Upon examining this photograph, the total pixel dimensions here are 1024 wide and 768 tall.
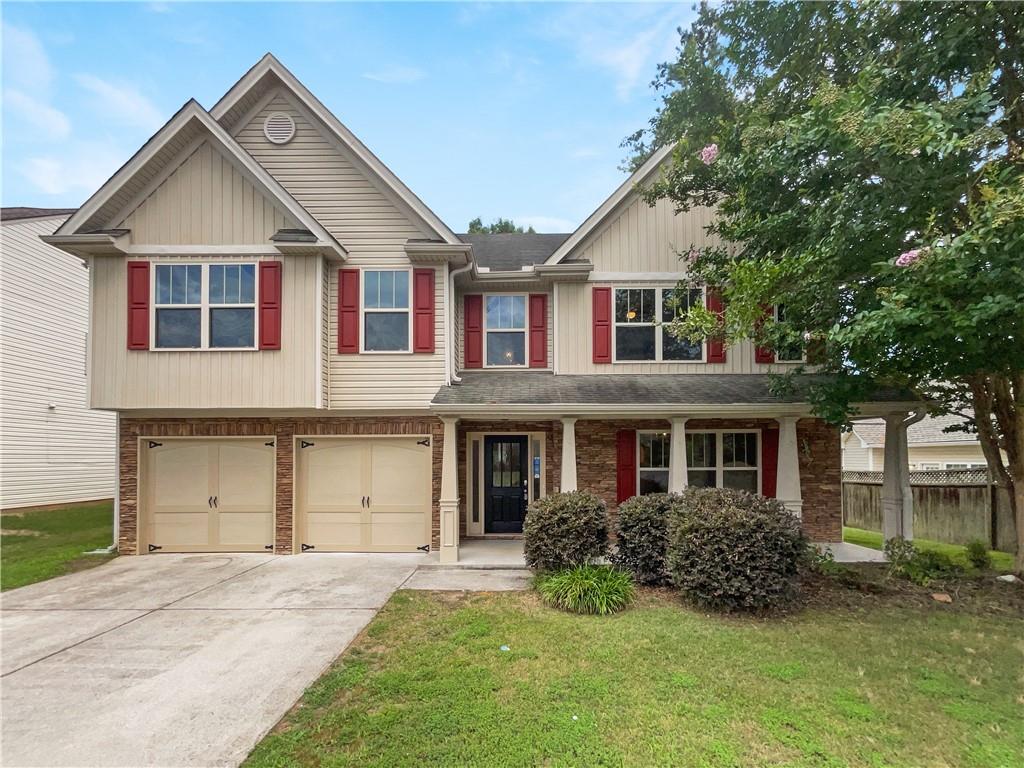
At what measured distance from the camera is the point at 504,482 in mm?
10648

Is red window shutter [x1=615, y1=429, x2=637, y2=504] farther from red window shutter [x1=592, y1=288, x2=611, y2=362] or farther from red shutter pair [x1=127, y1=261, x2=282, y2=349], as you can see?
red shutter pair [x1=127, y1=261, x2=282, y2=349]

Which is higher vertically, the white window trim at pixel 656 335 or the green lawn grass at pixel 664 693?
the white window trim at pixel 656 335

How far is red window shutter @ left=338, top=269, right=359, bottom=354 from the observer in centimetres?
939

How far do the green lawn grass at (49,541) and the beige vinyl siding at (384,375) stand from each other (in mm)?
5593

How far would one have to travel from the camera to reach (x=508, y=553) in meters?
9.16

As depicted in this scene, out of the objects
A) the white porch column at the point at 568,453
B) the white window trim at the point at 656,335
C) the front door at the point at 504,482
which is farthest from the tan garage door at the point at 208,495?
the white window trim at the point at 656,335

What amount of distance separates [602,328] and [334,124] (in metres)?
6.62

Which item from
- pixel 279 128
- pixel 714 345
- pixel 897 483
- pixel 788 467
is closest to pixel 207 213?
pixel 279 128

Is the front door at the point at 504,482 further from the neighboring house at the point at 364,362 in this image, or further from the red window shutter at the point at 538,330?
the red window shutter at the point at 538,330

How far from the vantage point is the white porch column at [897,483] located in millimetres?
8703

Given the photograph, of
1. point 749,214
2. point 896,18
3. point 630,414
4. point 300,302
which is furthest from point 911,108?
point 300,302

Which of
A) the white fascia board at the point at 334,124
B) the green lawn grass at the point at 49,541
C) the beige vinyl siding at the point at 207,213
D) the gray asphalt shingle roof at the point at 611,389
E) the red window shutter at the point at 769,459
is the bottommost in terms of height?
the green lawn grass at the point at 49,541

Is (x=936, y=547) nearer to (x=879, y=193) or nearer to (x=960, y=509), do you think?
(x=960, y=509)

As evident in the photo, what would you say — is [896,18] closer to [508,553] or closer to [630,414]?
[630,414]
